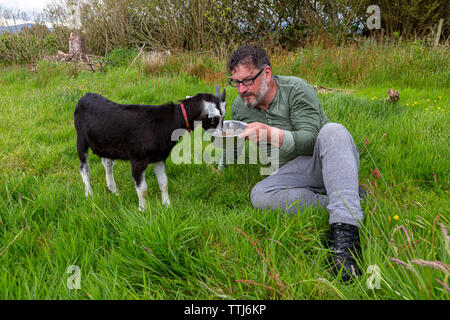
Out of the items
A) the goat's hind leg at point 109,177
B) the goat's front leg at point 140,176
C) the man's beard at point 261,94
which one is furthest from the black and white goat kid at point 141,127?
the man's beard at point 261,94

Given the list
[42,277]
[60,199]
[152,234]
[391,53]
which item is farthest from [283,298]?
[391,53]

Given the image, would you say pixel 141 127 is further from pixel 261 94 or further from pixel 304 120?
pixel 304 120

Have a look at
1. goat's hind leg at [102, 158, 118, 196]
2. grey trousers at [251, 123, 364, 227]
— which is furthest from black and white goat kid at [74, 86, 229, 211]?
grey trousers at [251, 123, 364, 227]

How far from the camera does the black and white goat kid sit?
2666 mm

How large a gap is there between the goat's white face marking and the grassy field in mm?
708

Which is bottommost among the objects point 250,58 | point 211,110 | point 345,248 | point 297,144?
point 345,248

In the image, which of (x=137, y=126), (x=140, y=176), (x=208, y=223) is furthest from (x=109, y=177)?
(x=208, y=223)

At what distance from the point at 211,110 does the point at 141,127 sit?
69 centimetres

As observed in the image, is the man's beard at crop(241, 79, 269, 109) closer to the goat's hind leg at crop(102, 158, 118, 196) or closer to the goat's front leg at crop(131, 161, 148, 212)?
the goat's front leg at crop(131, 161, 148, 212)

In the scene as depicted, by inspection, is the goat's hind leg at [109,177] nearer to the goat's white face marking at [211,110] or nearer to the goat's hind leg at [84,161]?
the goat's hind leg at [84,161]

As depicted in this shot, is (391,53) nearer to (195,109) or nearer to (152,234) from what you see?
(195,109)

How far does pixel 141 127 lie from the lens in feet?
8.79

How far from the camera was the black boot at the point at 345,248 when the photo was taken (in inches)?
65.9
